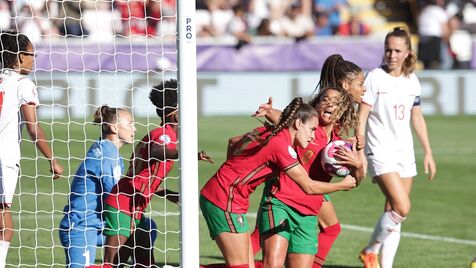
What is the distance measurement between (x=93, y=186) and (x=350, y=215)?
5250 millimetres

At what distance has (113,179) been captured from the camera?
28.2 feet

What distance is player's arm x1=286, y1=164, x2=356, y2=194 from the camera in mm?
7602

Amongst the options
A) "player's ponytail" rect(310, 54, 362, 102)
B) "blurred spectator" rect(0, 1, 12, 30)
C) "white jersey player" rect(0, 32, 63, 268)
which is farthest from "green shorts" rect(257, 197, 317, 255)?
"blurred spectator" rect(0, 1, 12, 30)

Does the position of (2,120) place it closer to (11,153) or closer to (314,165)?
(11,153)

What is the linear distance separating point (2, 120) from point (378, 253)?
12.1ft

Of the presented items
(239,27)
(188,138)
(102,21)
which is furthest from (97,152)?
(239,27)

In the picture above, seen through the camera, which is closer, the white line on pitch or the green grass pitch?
the green grass pitch

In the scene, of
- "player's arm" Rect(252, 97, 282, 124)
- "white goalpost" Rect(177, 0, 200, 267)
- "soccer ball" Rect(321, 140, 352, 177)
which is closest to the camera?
"white goalpost" Rect(177, 0, 200, 267)

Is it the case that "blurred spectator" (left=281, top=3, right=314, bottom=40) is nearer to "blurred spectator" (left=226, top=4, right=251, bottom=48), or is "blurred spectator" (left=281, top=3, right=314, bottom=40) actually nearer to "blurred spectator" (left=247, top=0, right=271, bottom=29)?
"blurred spectator" (left=247, top=0, right=271, bottom=29)

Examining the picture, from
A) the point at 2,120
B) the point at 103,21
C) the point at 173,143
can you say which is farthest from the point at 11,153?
the point at 103,21

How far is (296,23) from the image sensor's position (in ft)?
88.5

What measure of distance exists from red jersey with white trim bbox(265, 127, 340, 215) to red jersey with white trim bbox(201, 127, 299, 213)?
0.36 metres

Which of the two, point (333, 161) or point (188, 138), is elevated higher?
point (188, 138)

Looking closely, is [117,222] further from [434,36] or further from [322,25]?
[322,25]
